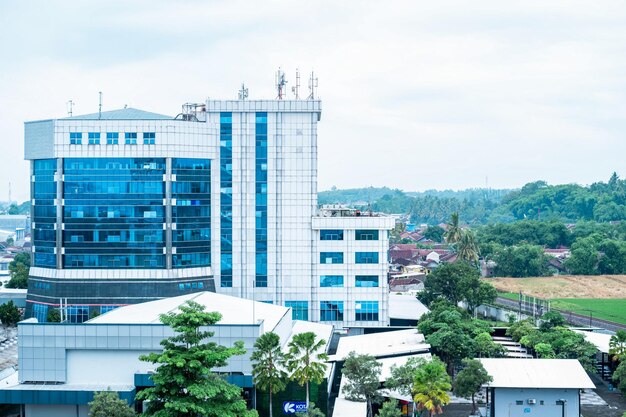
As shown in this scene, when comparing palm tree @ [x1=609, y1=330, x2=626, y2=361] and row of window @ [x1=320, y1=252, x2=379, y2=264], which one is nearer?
palm tree @ [x1=609, y1=330, x2=626, y2=361]

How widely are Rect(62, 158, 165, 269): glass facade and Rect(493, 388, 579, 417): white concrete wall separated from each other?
1442 inches

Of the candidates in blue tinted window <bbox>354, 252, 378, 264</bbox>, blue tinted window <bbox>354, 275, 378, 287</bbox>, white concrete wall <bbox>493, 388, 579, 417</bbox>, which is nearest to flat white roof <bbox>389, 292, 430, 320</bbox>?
blue tinted window <bbox>354, 275, 378, 287</bbox>

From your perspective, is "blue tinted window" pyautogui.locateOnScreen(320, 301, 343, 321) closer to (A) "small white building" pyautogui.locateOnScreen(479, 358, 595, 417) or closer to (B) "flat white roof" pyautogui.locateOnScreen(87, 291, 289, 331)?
(B) "flat white roof" pyautogui.locateOnScreen(87, 291, 289, 331)

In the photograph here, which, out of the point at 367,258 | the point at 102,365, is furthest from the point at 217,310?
the point at 367,258

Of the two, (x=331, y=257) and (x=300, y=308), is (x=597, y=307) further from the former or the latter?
(x=300, y=308)

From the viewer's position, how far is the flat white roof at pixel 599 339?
235 ft

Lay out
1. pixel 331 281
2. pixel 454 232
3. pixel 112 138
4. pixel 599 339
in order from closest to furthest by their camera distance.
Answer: pixel 599 339 → pixel 112 138 → pixel 331 281 → pixel 454 232

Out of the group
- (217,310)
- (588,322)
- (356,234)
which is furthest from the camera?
(588,322)

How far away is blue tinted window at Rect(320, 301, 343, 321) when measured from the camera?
274 ft

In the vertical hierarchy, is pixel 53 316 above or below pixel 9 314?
above

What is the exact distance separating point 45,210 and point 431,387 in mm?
45059

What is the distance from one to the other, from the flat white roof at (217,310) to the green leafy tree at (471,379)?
14242 mm

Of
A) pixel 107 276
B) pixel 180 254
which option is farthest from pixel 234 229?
pixel 107 276

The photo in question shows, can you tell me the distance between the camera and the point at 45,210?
80.6 m
